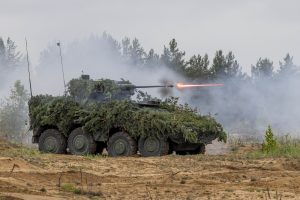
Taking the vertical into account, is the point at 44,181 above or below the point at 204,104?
below

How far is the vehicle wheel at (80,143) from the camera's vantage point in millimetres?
20750

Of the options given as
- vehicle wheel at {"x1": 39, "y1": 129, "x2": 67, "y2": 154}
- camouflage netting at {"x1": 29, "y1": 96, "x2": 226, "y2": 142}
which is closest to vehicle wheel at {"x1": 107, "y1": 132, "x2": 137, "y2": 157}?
camouflage netting at {"x1": 29, "y1": 96, "x2": 226, "y2": 142}

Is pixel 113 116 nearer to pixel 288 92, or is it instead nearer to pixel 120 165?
pixel 120 165

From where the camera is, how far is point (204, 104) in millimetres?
39000

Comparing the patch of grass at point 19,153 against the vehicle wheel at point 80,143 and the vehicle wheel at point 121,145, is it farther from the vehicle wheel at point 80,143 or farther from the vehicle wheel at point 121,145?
the vehicle wheel at point 121,145

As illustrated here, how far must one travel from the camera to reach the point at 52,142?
21.6m

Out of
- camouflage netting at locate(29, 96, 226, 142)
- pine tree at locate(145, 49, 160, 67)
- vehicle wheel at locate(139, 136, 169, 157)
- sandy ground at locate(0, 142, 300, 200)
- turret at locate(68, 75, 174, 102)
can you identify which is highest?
pine tree at locate(145, 49, 160, 67)

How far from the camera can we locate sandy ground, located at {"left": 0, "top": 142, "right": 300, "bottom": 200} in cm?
1059

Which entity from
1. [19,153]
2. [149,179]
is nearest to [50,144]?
[19,153]

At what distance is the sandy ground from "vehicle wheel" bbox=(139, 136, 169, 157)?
2.42m

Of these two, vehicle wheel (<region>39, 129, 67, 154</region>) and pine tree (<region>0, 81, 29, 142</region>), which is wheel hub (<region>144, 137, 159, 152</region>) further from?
pine tree (<region>0, 81, 29, 142</region>)

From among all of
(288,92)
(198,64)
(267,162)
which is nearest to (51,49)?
(198,64)

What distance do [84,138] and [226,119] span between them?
2360 centimetres

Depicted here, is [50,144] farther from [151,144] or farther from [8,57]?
[8,57]
